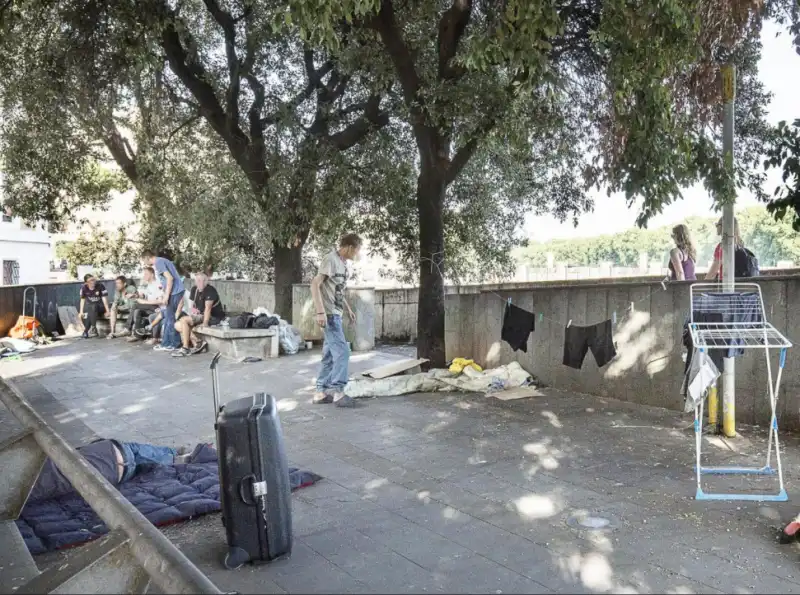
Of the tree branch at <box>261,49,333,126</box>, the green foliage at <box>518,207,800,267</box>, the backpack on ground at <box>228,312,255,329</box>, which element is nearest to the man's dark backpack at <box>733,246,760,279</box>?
the green foliage at <box>518,207,800,267</box>

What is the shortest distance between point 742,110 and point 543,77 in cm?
629

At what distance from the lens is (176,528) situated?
4289 millimetres

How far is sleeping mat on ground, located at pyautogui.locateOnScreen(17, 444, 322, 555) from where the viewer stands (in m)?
4.09

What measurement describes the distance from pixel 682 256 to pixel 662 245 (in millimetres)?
8570

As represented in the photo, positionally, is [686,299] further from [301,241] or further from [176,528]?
[301,241]

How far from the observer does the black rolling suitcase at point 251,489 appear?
3.69 m

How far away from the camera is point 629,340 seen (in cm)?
786

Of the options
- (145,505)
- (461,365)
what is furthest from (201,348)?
(145,505)

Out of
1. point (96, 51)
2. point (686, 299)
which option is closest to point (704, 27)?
point (686, 299)

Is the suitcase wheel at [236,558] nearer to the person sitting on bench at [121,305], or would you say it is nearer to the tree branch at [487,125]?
the tree branch at [487,125]

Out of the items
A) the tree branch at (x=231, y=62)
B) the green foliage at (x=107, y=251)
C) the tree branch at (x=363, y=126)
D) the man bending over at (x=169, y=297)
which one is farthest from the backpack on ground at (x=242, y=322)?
the green foliage at (x=107, y=251)

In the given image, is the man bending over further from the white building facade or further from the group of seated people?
the white building facade

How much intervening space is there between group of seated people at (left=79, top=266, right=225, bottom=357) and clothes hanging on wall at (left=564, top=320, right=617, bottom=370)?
713 centimetres

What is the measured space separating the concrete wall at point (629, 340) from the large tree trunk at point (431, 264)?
534 mm
